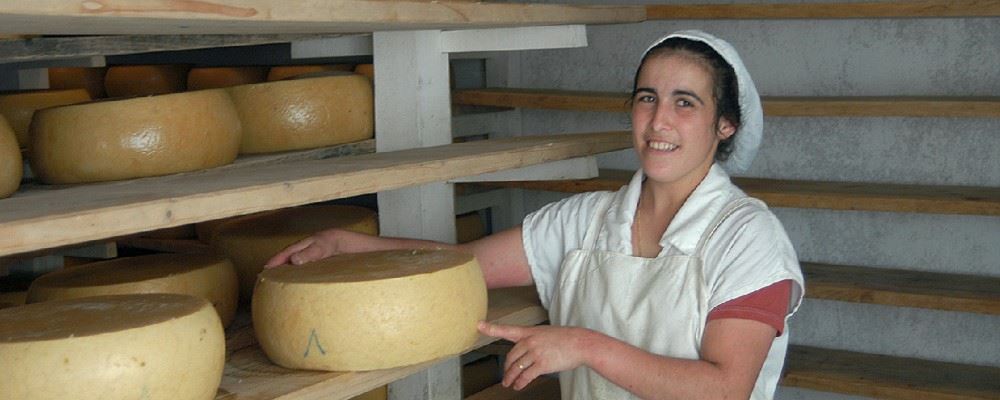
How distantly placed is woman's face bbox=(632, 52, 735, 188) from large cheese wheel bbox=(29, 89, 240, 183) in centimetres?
67

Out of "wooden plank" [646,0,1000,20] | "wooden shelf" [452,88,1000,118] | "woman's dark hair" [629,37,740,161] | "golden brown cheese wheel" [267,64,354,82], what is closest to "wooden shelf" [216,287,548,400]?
"woman's dark hair" [629,37,740,161]

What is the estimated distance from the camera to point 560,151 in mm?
2045

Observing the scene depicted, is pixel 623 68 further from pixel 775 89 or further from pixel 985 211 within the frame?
pixel 985 211

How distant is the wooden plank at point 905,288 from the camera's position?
287cm

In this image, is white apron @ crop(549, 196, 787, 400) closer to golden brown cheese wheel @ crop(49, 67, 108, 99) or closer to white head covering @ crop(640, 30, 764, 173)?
white head covering @ crop(640, 30, 764, 173)

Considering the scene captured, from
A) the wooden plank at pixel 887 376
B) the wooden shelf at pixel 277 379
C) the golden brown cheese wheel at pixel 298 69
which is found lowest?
the wooden plank at pixel 887 376

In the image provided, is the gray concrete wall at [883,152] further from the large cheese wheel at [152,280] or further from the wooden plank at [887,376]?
the large cheese wheel at [152,280]

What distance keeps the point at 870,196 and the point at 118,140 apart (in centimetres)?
189

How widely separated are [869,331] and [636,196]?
5.25 ft

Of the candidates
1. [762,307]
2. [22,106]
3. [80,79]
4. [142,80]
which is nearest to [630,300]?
[762,307]

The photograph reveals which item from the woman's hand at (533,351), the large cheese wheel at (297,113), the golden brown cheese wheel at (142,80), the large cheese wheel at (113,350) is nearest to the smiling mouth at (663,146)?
the woman's hand at (533,351)

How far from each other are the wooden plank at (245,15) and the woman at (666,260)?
266 mm

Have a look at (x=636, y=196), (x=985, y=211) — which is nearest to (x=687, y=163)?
(x=636, y=196)

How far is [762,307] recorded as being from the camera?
1.80 meters
